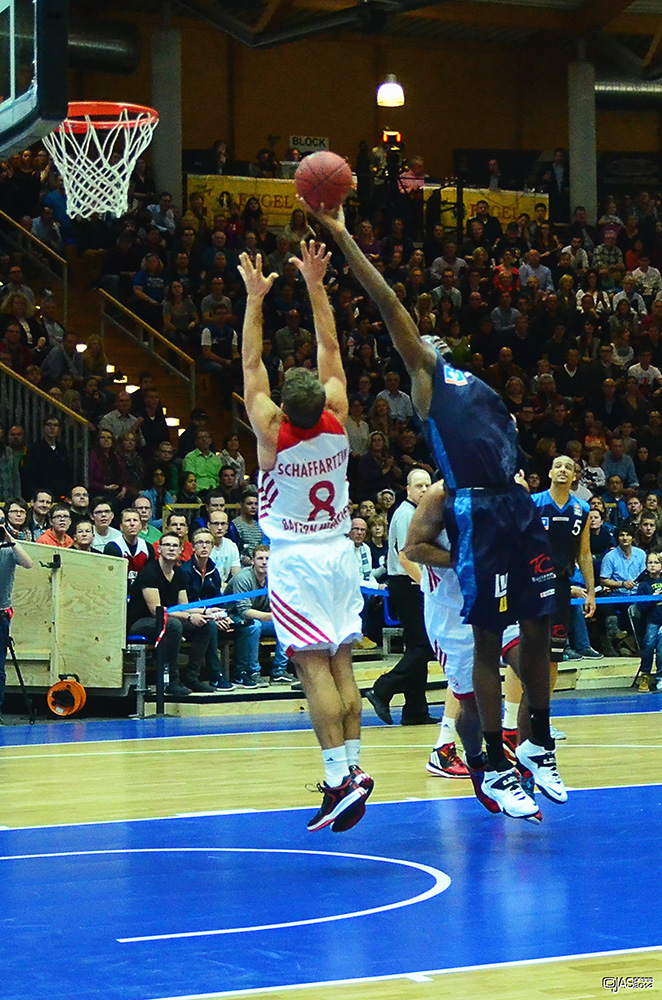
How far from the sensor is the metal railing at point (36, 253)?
19531 mm

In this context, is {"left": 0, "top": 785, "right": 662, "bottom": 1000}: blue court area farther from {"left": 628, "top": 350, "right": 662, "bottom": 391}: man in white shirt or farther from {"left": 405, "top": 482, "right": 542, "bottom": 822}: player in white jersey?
{"left": 628, "top": 350, "right": 662, "bottom": 391}: man in white shirt

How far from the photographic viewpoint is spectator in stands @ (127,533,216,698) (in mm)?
13641

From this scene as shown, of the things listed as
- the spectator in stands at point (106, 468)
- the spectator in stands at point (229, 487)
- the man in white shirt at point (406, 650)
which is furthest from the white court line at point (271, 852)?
the spectator in stands at point (229, 487)

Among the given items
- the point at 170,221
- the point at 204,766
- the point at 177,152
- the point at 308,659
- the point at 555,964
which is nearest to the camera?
the point at 555,964

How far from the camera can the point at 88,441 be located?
633 inches

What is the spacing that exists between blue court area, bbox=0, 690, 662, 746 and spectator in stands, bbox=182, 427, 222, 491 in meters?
3.65

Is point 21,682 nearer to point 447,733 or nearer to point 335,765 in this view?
point 447,733

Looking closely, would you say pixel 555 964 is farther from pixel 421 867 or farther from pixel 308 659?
pixel 308 659

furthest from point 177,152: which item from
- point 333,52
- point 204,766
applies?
point 204,766

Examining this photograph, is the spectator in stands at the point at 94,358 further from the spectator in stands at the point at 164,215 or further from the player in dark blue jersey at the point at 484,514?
the player in dark blue jersey at the point at 484,514

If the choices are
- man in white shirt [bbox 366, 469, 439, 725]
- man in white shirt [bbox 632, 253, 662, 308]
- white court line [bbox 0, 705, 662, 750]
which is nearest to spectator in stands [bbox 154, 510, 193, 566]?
white court line [bbox 0, 705, 662, 750]

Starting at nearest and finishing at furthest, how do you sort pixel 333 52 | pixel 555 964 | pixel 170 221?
1. pixel 555 964
2. pixel 170 221
3. pixel 333 52

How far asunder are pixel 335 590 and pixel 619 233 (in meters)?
19.2

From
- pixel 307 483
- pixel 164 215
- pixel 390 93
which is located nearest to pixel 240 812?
pixel 307 483
